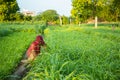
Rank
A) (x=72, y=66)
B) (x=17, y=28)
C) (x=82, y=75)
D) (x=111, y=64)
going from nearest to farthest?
(x=82, y=75), (x=72, y=66), (x=111, y=64), (x=17, y=28)

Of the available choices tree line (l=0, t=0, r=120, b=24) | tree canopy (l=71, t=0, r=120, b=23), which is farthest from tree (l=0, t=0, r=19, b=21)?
tree canopy (l=71, t=0, r=120, b=23)

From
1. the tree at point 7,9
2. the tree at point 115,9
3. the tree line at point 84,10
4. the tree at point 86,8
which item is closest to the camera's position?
the tree at point 86,8

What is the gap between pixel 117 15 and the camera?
4631cm

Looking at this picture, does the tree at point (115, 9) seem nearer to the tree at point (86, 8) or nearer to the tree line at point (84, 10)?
the tree line at point (84, 10)

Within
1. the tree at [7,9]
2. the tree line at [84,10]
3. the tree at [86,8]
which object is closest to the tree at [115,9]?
the tree line at [84,10]

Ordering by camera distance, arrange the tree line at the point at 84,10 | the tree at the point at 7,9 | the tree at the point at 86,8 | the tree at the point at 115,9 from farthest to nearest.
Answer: the tree at the point at 7,9, the tree at the point at 115,9, the tree line at the point at 84,10, the tree at the point at 86,8

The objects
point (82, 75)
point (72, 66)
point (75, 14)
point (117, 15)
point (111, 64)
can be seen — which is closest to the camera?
point (82, 75)

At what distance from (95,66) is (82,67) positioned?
256 millimetres

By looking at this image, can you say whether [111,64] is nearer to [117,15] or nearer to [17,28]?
[17,28]

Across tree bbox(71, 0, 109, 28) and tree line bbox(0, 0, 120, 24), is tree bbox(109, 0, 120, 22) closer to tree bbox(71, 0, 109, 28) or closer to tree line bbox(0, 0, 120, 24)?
tree line bbox(0, 0, 120, 24)

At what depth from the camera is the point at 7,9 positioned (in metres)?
53.8

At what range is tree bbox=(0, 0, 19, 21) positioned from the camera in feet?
175

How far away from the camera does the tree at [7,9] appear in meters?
A: 53.2

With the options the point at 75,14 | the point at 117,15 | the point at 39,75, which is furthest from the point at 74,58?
the point at 117,15
